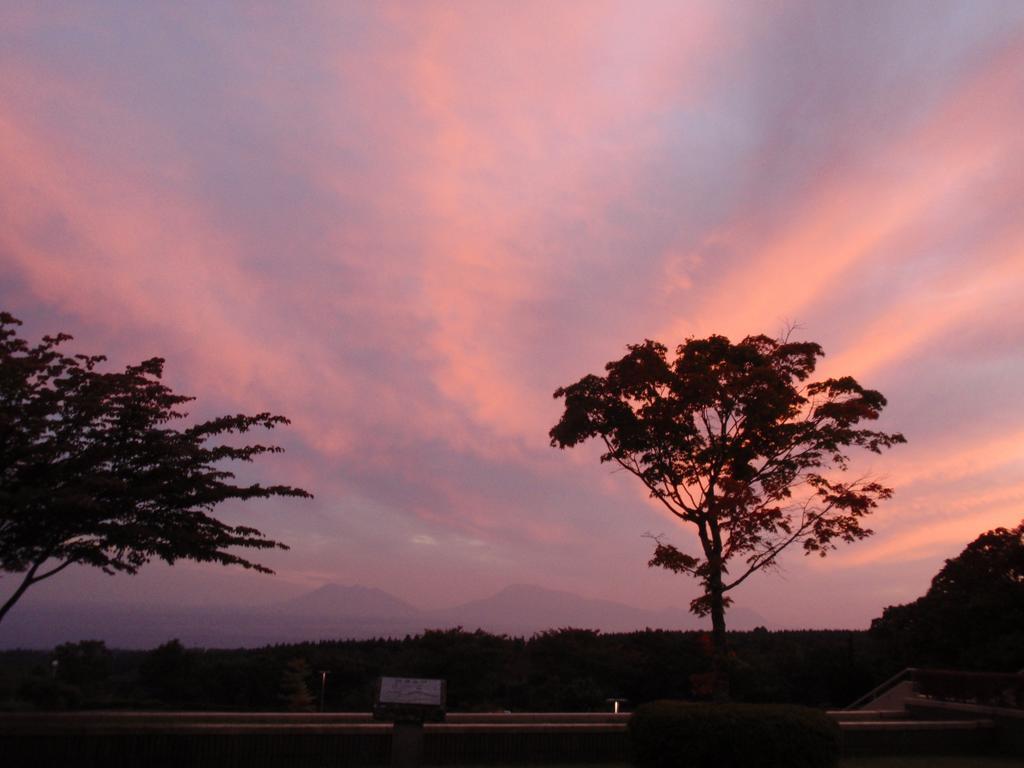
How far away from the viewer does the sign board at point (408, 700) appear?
1245 cm

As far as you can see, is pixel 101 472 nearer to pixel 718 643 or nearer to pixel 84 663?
pixel 718 643

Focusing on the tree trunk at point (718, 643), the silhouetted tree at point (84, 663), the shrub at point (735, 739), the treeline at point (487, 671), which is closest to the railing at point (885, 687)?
the treeline at point (487, 671)

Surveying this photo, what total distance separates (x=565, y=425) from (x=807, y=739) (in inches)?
344

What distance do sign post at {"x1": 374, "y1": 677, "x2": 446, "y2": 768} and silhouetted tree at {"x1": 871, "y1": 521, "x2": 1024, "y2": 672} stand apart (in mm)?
20694

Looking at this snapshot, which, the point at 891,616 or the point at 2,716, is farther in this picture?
the point at 891,616

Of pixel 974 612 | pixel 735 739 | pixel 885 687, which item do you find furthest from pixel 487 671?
pixel 735 739

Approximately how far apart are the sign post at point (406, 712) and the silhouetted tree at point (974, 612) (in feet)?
67.9

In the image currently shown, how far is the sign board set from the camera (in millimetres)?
12445

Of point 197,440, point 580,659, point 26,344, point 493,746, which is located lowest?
point 493,746

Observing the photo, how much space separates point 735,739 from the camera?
1340 centimetres

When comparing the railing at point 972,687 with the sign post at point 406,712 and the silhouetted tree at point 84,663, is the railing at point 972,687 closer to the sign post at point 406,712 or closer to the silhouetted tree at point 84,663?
the sign post at point 406,712

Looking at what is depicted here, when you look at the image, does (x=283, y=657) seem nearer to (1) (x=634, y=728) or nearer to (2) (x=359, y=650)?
(2) (x=359, y=650)

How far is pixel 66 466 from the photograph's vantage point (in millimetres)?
14219

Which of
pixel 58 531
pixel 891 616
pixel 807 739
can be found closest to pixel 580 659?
pixel 891 616
